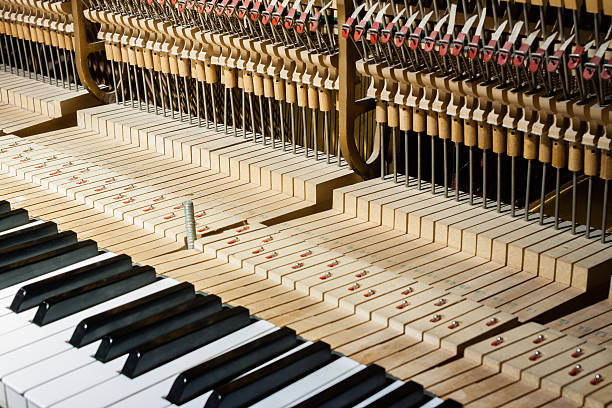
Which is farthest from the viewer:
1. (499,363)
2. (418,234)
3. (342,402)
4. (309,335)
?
(418,234)

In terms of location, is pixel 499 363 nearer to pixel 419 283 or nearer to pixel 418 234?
pixel 419 283


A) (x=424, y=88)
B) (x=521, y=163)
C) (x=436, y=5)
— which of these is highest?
(x=436, y=5)

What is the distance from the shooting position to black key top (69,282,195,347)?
330 centimetres

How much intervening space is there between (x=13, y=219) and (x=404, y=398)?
2.29 metres

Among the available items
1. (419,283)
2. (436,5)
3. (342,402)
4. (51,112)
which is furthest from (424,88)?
(51,112)

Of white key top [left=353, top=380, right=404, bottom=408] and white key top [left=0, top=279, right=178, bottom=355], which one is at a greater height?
white key top [left=0, top=279, right=178, bottom=355]

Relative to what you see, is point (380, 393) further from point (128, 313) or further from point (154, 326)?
point (128, 313)

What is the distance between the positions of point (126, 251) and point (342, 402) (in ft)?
6.31

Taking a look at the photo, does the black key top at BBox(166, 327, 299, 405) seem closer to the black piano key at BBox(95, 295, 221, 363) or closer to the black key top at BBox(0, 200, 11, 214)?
the black piano key at BBox(95, 295, 221, 363)

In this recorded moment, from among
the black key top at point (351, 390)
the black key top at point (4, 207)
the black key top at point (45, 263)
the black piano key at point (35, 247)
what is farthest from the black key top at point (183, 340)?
the black key top at point (4, 207)

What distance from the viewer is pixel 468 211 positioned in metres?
4.75

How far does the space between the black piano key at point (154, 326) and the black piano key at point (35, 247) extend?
85cm

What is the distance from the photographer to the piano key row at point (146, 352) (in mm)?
2922

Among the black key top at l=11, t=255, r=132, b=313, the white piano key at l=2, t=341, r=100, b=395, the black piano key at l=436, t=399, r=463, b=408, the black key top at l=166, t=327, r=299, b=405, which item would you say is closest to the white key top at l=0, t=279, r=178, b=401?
the white piano key at l=2, t=341, r=100, b=395
